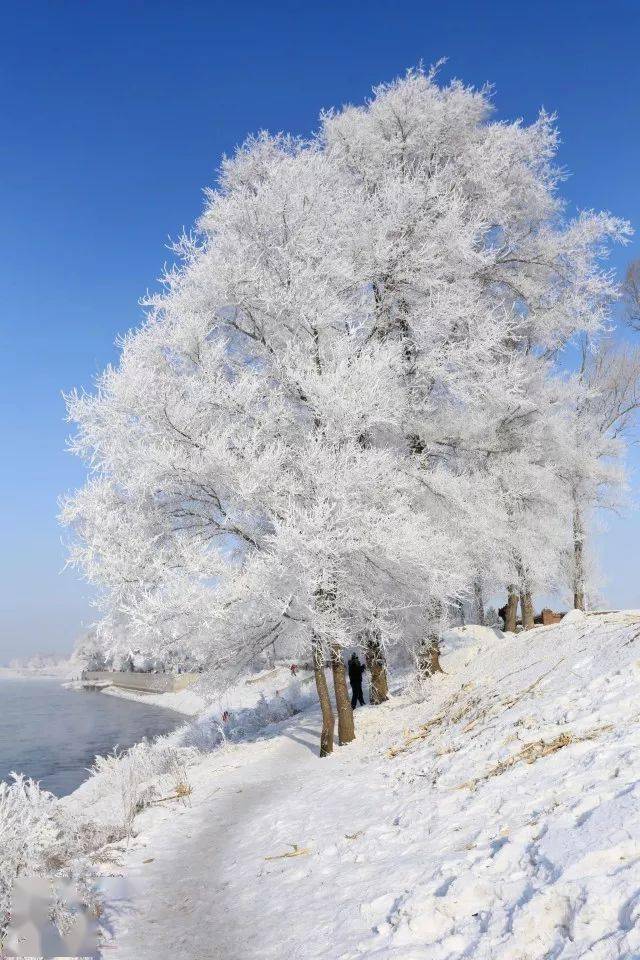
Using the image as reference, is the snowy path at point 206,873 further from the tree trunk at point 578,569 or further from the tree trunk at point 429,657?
the tree trunk at point 578,569

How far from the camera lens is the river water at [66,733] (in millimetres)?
22094

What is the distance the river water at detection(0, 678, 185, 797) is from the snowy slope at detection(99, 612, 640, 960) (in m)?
10.7

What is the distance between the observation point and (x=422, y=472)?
498 inches

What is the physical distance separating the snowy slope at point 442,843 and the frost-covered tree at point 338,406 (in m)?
2.24

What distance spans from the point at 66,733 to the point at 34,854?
30.7 meters

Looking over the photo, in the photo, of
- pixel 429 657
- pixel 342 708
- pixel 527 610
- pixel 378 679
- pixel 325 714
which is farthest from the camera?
pixel 527 610

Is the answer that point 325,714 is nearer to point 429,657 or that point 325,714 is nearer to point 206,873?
point 429,657

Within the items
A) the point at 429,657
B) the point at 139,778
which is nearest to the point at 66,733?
the point at 429,657

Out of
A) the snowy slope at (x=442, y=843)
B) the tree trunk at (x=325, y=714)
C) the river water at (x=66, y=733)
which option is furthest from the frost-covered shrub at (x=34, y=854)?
the river water at (x=66, y=733)

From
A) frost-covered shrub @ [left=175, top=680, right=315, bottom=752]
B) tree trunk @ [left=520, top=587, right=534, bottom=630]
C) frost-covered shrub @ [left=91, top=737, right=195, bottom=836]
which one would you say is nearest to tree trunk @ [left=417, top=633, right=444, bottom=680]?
frost-covered shrub @ [left=175, top=680, right=315, bottom=752]

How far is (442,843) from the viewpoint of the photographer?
16.7 feet

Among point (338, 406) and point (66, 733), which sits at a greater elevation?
point (338, 406)

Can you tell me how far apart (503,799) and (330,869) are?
1463 mm

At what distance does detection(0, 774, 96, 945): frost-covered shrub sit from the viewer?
15.3ft
